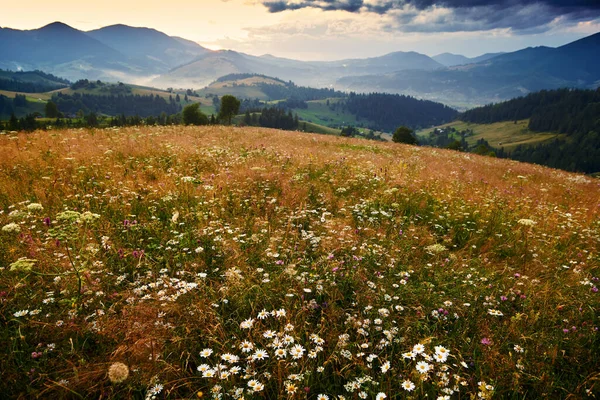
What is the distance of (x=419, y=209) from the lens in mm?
8016

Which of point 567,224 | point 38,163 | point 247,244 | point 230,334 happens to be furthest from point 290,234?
point 38,163

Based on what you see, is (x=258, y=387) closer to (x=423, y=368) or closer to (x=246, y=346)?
(x=246, y=346)

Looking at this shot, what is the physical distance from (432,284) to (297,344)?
2422mm

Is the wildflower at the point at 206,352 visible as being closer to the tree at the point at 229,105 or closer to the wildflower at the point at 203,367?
the wildflower at the point at 203,367

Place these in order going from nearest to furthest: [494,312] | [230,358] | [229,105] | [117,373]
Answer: [117,373] → [230,358] → [494,312] → [229,105]

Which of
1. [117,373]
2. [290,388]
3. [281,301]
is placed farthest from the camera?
[281,301]

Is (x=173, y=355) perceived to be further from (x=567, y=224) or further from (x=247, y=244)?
(x=567, y=224)

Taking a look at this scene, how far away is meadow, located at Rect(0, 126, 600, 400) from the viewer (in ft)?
9.80

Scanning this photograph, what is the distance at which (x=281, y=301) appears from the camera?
4.05 meters

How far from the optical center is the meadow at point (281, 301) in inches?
118

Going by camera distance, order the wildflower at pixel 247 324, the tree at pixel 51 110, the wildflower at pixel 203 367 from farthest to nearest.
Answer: the tree at pixel 51 110
the wildflower at pixel 247 324
the wildflower at pixel 203 367

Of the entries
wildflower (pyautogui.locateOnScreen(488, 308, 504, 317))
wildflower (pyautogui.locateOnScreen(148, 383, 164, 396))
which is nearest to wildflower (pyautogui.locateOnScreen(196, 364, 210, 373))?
wildflower (pyautogui.locateOnScreen(148, 383, 164, 396))

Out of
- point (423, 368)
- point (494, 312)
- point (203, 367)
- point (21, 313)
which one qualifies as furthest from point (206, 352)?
point (494, 312)

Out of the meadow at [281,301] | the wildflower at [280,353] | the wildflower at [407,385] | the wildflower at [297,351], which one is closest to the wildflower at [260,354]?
the meadow at [281,301]
